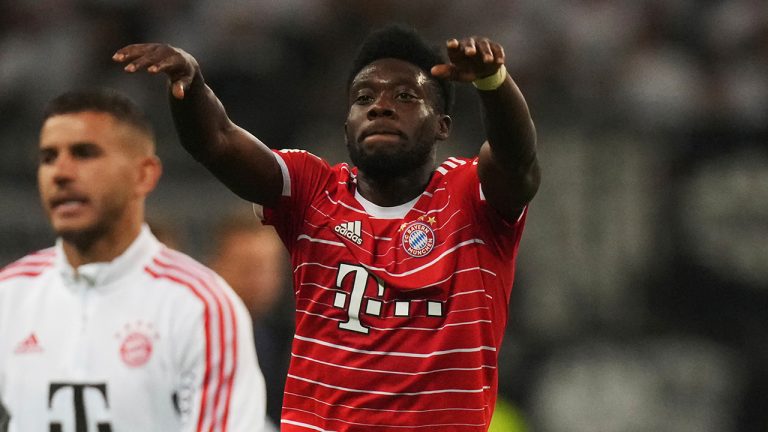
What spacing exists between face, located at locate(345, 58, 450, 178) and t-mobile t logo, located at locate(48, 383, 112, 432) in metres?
1.14

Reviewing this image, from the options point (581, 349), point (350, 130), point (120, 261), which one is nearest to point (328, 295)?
point (350, 130)

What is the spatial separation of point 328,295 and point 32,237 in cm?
444

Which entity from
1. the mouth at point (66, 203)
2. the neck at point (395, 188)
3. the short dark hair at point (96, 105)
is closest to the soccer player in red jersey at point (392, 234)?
the neck at point (395, 188)

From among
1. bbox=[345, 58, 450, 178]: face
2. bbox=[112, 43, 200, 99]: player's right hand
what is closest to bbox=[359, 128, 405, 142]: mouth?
bbox=[345, 58, 450, 178]: face

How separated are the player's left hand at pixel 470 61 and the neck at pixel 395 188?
0.58 meters

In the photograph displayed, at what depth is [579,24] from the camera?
9.12 m

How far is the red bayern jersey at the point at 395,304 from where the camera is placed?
13.3 ft

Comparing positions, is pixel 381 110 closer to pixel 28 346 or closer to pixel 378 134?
pixel 378 134

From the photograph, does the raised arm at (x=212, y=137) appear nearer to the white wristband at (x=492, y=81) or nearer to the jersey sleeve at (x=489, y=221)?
the jersey sleeve at (x=489, y=221)

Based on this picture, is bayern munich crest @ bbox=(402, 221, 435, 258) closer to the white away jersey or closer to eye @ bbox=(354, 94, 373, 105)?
eye @ bbox=(354, 94, 373, 105)

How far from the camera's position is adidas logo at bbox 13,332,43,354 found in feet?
15.0

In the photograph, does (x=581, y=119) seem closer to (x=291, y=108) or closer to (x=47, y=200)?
(x=291, y=108)

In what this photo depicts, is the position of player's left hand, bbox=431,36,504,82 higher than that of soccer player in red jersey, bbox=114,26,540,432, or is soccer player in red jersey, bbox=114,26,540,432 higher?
player's left hand, bbox=431,36,504,82

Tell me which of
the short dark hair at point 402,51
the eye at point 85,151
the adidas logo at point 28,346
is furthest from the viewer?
the eye at point 85,151
